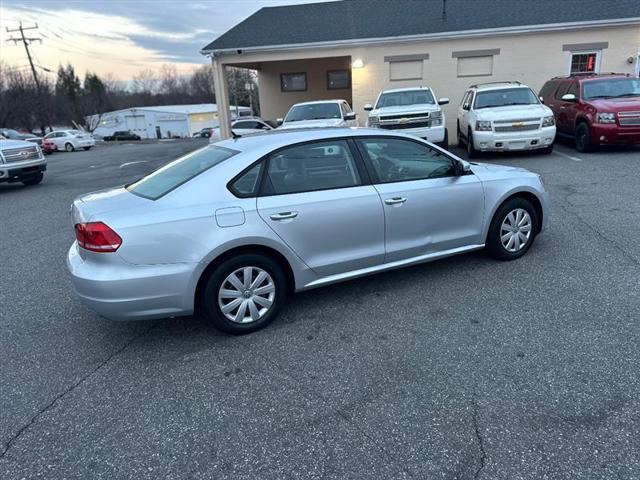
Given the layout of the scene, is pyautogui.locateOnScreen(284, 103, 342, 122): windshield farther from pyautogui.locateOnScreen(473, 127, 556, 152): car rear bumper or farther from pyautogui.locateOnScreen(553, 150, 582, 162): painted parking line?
pyautogui.locateOnScreen(553, 150, 582, 162): painted parking line

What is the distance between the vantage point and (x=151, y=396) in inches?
115

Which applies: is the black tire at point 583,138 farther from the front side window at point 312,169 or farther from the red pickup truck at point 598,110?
the front side window at point 312,169

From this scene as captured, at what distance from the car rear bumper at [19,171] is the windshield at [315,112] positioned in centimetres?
658

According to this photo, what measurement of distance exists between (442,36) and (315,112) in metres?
6.06

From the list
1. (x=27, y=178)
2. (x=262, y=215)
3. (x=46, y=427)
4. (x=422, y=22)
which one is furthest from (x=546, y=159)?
(x=27, y=178)

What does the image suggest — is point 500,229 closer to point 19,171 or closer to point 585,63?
point 19,171

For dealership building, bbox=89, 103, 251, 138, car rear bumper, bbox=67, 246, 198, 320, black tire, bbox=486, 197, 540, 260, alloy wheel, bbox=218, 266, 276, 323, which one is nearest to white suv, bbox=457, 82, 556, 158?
black tire, bbox=486, 197, 540, 260

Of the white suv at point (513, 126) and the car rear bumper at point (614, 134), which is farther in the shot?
the white suv at point (513, 126)

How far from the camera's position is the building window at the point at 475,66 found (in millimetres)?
15398

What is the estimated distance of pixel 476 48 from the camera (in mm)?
15219

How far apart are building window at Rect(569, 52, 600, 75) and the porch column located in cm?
1218

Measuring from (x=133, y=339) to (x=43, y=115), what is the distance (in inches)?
2266

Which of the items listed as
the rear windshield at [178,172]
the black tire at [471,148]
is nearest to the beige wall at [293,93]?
the black tire at [471,148]

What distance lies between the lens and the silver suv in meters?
10.8
